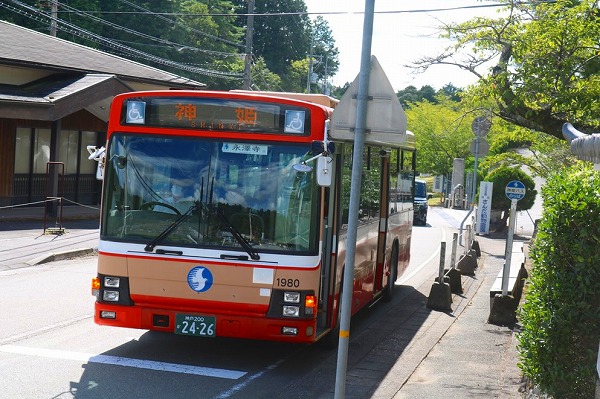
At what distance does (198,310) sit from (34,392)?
1993mm

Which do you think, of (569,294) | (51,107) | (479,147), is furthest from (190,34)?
(569,294)

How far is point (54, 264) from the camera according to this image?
61.2 ft

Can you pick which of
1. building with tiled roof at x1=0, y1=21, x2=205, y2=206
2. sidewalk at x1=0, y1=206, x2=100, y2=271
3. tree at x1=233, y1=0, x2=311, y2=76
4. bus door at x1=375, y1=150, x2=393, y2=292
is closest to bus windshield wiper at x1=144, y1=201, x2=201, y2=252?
bus door at x1=375, y1=150, x2=393, y2=292

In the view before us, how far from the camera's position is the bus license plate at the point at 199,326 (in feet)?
30.9

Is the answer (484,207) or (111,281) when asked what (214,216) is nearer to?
(111,281)

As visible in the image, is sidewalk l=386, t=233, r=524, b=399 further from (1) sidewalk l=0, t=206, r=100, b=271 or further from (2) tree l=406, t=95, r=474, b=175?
(2) tree l=406, t=95, r=474, b=175

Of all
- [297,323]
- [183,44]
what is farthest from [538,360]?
[183,44]

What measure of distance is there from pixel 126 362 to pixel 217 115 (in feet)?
9.74

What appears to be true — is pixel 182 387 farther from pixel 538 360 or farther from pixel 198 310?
pixel 538 360

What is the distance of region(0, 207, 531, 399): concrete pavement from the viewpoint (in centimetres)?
933

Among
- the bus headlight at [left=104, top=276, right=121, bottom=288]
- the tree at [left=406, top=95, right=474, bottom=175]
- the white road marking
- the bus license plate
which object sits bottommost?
the white road marking

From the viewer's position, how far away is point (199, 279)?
30.8 feet

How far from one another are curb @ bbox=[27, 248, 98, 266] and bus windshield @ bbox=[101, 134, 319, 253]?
9.59 m

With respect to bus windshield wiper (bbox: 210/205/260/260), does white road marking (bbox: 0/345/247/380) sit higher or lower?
lower
